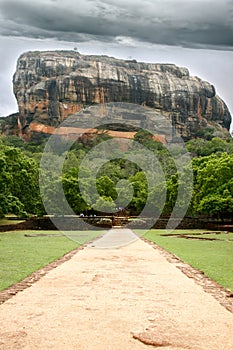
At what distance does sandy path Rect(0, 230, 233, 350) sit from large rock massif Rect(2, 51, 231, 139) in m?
98.1

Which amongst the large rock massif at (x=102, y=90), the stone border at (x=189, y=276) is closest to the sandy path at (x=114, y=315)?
the stone border at (x=189, y=276)

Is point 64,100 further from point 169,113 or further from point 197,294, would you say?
point 197,294

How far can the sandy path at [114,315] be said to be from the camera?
636 cm

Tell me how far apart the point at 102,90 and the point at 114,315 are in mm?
113252

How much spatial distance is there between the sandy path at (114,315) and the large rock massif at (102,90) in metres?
98.1

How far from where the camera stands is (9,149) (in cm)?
3828

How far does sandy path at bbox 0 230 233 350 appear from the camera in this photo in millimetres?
6359

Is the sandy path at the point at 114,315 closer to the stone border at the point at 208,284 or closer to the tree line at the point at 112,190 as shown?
the stone border at the point at 208,284

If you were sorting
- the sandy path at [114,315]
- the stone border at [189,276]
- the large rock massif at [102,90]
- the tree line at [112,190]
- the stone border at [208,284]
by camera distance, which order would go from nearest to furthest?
1. the sandy path at [114,315]
2. the stone border at [208,284]
3. the stone border at [189,276]
4. the tree line at [112,190]
5. the large rock massif at [102,90]

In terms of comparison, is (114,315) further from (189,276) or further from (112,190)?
(112,190)

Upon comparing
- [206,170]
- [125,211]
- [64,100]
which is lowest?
[125,211]

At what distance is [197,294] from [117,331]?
3.66 m

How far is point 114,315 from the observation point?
789 cm

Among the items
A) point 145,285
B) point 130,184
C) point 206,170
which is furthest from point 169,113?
point 145,285
